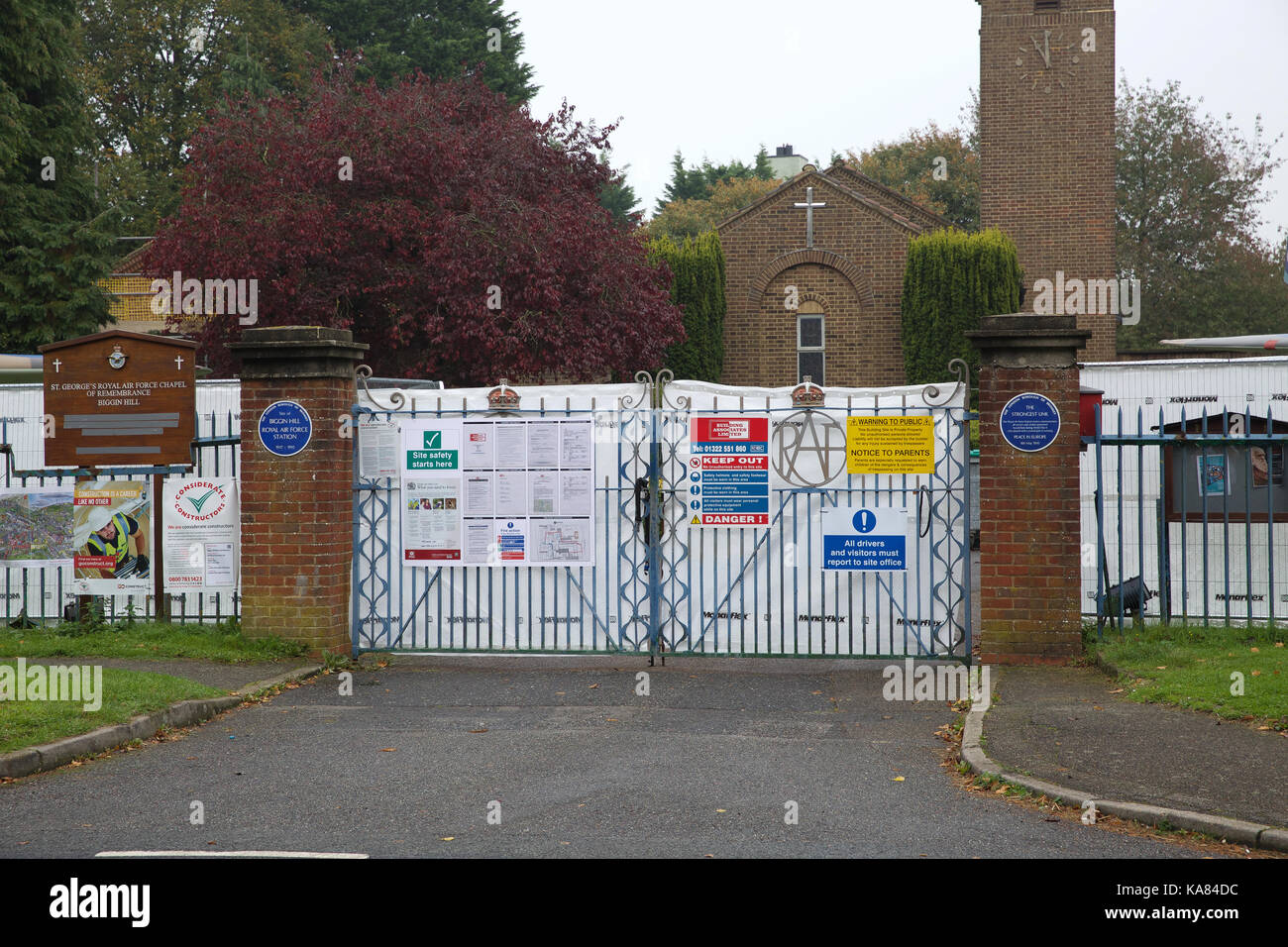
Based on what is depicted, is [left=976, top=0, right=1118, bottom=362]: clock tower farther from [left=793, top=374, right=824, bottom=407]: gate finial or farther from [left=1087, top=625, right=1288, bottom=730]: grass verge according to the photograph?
[left=793, top=374, right=824, bottom=407]: gate finial

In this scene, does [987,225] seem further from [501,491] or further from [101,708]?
[101,708]

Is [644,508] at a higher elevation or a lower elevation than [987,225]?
lower

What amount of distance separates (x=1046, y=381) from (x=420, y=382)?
7352mm

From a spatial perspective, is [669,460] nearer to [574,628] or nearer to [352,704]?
[574,628]

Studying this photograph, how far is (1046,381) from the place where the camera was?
32.3 ft

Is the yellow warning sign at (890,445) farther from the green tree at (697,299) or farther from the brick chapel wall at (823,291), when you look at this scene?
the brick chapel wall at (823,291)

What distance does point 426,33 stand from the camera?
44.4 meters

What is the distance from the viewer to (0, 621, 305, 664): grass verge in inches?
409

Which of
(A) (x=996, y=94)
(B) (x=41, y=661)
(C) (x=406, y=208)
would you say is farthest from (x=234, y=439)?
(A) (x=996, y=94)

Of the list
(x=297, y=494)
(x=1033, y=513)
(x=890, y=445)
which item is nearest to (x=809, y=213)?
(x=890, y=445)

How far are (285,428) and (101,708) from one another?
309cm

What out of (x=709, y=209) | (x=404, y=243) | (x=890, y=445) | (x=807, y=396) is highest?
(x=709, y=209)

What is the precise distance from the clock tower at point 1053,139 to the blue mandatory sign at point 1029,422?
19.5 meters

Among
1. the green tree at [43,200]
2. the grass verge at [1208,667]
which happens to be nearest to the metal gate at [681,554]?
the grass verge at [1208,667]
